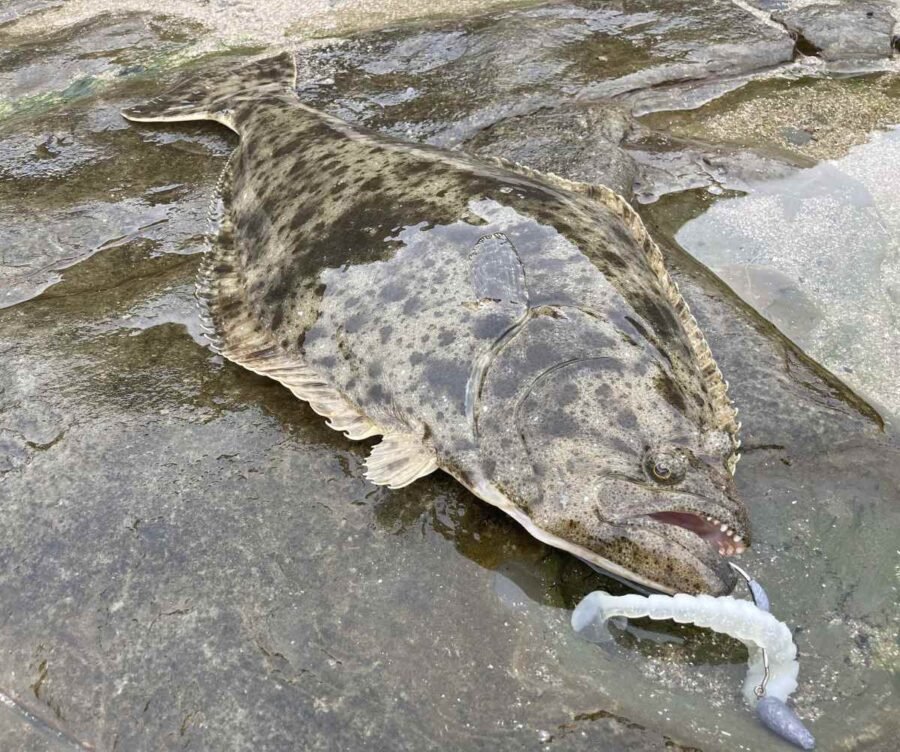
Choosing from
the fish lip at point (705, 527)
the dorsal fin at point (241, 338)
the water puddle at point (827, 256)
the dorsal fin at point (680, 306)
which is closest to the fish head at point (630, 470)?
the fish lip at point (705, 527)

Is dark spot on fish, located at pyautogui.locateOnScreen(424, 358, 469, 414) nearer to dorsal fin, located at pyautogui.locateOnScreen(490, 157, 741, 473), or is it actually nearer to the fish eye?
the fish eye

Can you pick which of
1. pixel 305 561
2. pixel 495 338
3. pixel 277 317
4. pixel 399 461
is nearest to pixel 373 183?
pixel 277 317

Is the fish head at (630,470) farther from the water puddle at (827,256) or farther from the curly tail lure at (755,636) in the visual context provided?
the water puddle at (827,256)

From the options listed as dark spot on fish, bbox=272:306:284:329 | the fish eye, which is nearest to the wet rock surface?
dark spot on fish, bbox=272:306:284:329

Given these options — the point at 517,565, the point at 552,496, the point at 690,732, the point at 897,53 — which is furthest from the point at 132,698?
the point at 897,53

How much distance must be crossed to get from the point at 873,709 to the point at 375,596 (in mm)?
1628

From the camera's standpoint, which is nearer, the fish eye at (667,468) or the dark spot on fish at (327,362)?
the fish eye at (667,468)

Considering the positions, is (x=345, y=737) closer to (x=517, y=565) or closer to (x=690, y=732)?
(x=517, y=565)

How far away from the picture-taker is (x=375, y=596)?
2.71 m

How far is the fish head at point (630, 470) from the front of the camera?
262 cm

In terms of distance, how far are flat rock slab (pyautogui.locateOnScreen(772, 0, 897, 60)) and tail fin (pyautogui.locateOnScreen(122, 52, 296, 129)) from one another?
434cm

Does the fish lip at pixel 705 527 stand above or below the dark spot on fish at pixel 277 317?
below

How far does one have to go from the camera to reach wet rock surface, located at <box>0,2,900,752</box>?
7.91ft

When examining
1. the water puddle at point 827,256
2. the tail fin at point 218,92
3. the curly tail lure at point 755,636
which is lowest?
the water puddle at point 827,256
